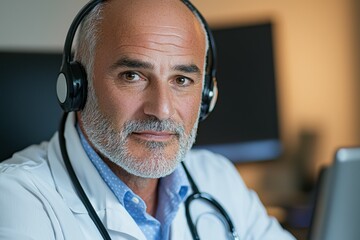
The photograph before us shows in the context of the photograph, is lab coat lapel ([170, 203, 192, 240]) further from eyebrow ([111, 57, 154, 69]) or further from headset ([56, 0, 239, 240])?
eyebrow ([111, 57, 154, 69])

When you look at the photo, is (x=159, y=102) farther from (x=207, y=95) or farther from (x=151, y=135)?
(x=207, y=95)

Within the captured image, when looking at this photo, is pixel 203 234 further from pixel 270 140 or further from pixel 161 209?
pixel 270 140

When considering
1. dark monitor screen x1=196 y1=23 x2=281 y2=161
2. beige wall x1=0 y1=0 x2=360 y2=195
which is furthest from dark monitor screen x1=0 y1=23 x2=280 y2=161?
beige wall x1=0 y1=0 x2=360 y2=195

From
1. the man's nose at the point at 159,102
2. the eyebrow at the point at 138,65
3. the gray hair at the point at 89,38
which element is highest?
the gray hair at the point at 89,38

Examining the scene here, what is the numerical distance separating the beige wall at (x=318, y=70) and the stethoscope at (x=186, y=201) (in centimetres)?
116

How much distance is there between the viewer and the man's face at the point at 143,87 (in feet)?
3.96

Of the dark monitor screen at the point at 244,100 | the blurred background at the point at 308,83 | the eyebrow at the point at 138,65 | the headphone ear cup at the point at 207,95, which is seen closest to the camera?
the eyebrow at the point at 138,65

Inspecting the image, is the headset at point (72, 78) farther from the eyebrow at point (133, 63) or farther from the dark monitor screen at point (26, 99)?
the dark monitor screen at point (26, 99)

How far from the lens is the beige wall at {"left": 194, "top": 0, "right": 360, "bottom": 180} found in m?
2.53

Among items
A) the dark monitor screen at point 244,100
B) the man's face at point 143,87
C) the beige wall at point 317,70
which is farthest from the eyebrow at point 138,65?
the beige wall at point 317,70

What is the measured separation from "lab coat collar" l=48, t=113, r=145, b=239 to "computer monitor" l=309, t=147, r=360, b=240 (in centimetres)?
42

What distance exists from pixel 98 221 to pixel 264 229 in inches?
18.2

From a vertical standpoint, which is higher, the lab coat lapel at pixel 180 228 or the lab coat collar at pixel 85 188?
the lab coat collar at pixel 85 188

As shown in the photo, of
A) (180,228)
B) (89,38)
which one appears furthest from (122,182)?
(89,38)
